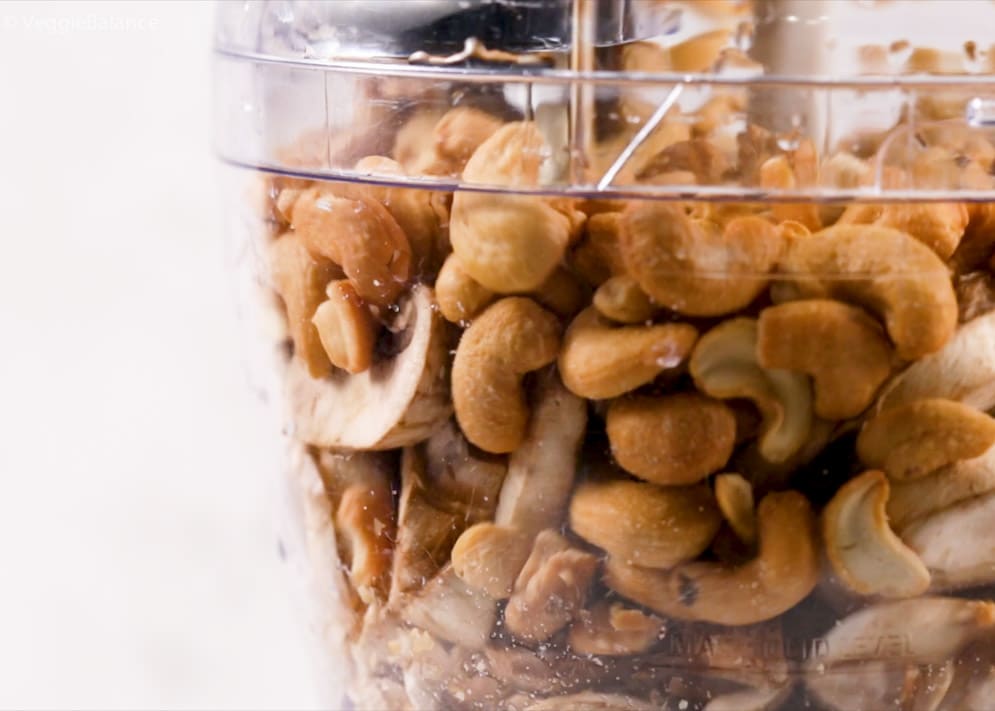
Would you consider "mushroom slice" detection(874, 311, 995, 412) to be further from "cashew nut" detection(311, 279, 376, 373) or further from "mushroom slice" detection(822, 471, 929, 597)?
"cashew nut" detection(311, 279, 376, 373)

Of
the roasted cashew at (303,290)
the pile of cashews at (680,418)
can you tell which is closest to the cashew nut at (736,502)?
the pile of cashews at (680,418)

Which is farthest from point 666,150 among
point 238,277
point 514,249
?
point 238,277

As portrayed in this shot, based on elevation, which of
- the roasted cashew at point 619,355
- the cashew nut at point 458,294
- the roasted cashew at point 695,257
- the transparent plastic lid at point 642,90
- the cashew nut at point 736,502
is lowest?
the cashew nut at point 736,502

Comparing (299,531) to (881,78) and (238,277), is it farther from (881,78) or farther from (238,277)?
(881,78)

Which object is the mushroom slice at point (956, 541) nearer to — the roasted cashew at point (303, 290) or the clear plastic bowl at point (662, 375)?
the clear plastic bowl at point (662, 375)

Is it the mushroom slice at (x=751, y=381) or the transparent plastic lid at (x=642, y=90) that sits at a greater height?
the transparent plastic lid at (x=642, y=90)

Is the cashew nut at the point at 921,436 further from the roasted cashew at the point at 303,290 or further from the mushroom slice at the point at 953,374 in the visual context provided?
the roasted cashew at the point at 303,290

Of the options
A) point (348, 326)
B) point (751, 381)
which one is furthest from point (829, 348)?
point (348, 326)
